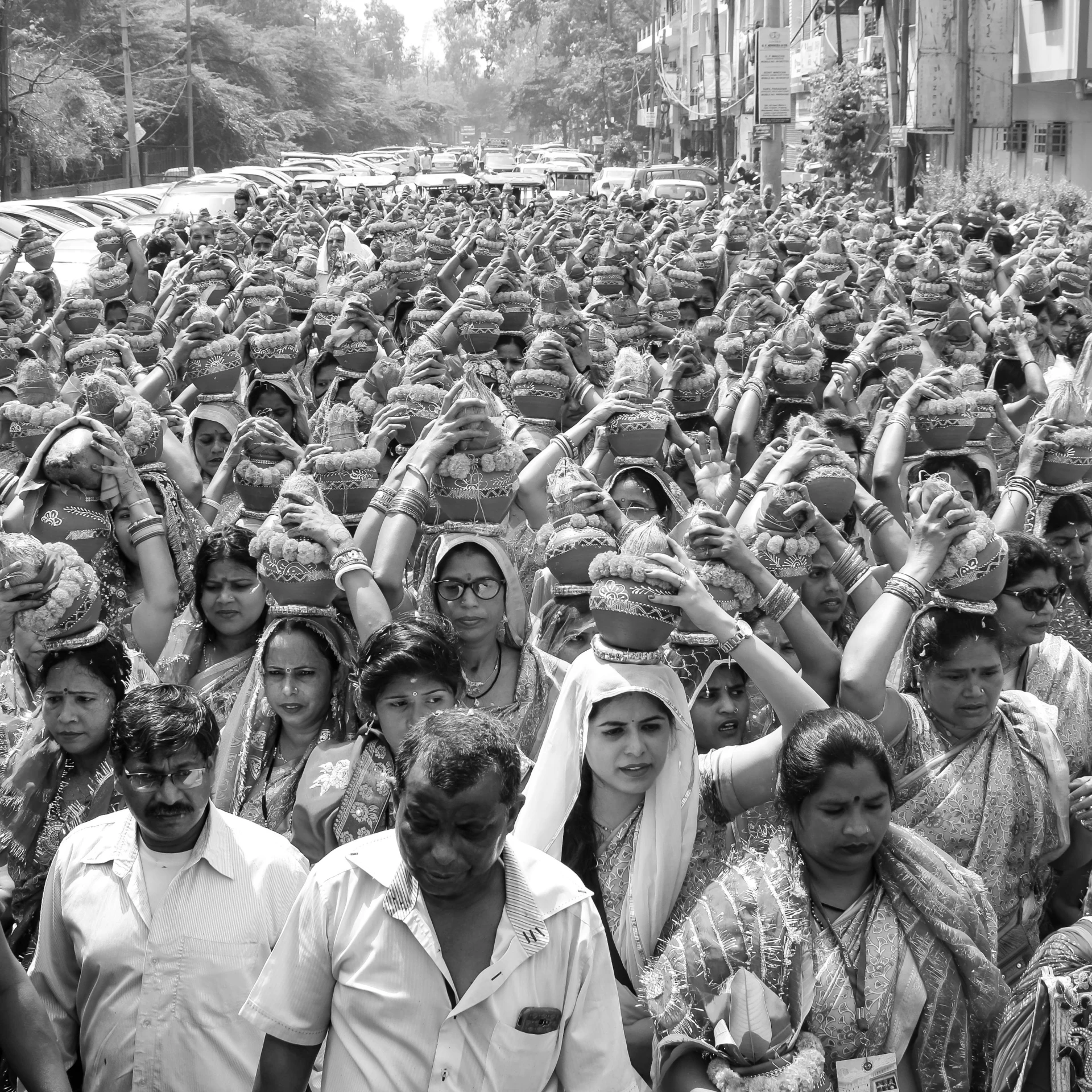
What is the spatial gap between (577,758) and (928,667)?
917mm

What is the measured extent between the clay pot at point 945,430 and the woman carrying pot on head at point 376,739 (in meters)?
2.45

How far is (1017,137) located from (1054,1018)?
1081 inches

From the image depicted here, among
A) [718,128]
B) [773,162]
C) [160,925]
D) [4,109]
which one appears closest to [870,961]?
[160,925]

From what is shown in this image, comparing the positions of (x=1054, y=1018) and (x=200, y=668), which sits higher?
(x=200, y=668)

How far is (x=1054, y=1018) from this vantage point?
261 centimetres

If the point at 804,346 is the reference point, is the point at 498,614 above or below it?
below

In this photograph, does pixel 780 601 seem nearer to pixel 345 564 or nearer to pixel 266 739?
pixel 345 564

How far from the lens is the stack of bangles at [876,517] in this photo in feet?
14.8

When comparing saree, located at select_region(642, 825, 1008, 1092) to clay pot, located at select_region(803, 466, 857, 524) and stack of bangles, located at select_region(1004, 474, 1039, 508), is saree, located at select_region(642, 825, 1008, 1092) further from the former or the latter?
stack of bangles, located at select_region(1004, 474, 1039, 508)

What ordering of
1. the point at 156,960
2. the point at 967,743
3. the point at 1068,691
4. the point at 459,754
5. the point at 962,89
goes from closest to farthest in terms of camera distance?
the point at 459,754 < the point at 156,960 < the point at 967,743 < the point at 1068,691 < the point at 962,89

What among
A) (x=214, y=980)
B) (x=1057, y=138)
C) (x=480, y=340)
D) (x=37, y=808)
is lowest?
(x=214, y=980)

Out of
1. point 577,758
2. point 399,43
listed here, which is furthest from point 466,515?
point 399,43

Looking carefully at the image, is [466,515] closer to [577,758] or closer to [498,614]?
[498,614]

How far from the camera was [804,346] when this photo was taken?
6.54m
